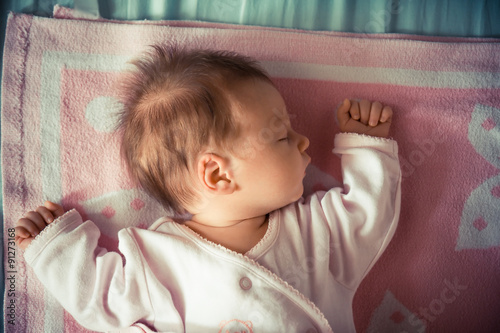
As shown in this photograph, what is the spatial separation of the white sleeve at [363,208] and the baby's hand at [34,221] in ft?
2.46

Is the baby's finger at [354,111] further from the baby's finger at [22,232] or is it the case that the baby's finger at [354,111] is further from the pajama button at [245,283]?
the baby's finger at [22,232]

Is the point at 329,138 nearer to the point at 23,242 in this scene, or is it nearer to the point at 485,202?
the point at 485,202

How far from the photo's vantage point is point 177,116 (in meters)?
1.08

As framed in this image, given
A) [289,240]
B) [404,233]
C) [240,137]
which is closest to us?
[240,137]

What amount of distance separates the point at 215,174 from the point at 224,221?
16cm

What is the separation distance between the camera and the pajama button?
1121 mm

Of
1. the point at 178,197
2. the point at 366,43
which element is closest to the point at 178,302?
the point at 178,197

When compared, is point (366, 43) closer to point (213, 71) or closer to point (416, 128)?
point (416, 128)

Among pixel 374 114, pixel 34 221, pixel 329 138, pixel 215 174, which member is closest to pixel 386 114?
pixel 374 114

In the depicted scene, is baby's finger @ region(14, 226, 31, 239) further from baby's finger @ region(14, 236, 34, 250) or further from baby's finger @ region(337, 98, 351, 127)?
baby's finger @ region(337, 98, 351, 127)

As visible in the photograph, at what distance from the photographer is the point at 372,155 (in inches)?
47.7

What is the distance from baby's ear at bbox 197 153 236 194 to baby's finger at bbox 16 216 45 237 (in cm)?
50

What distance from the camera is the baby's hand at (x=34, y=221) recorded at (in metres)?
1.23

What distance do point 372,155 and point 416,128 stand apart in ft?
0.66
